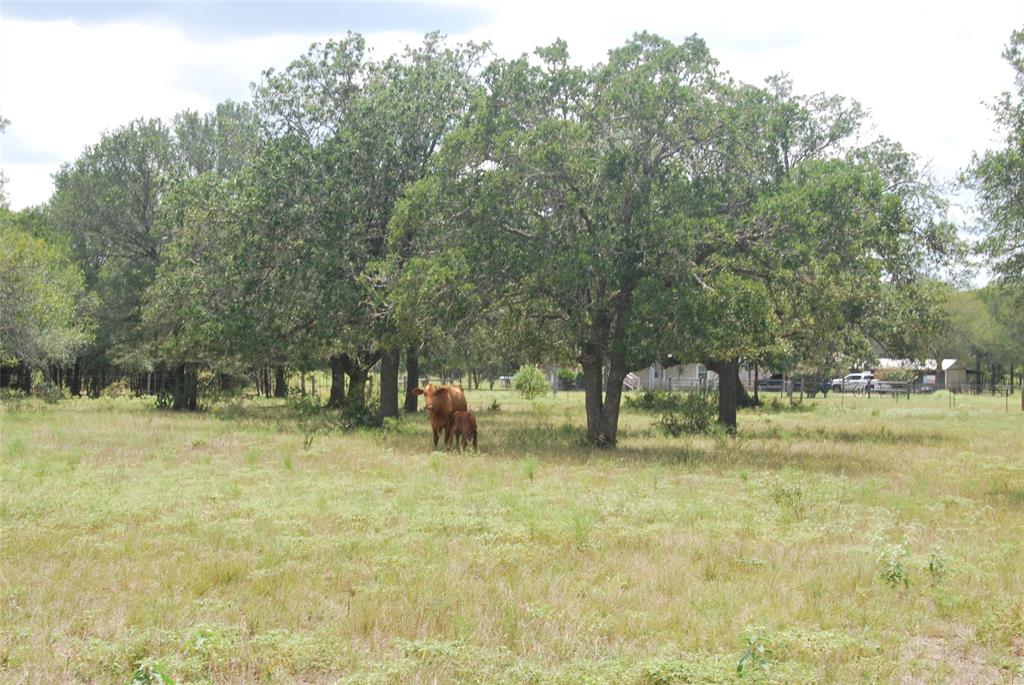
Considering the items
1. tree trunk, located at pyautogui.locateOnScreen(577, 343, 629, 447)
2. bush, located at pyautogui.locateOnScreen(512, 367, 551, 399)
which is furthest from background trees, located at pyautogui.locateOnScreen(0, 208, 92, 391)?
bush, located at pyautogui.locateOnScreen(512, 367, 551, 399)

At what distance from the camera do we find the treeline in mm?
20766

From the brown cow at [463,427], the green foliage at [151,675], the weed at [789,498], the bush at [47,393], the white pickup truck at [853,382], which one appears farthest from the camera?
the white pickup truck at [853,382]

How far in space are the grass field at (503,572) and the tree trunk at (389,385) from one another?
12.7 m

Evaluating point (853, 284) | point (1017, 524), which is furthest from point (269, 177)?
point (1017, 524)

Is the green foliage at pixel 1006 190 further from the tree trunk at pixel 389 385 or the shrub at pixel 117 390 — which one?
the shrub at pixel 117 390

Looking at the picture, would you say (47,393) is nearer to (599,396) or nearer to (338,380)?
(338,380)

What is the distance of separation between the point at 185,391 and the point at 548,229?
85.7 ft

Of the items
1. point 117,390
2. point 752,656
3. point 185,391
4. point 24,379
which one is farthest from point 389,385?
point 24,379

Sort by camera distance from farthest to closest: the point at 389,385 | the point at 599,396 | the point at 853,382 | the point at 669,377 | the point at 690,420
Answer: the point at 853,382 → the point at 669,377 → the point at 389,385 → the point at 690,420 → the point at 599,396

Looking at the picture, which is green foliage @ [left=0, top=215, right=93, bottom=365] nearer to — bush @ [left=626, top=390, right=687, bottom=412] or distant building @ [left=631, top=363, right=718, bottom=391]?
bush @ [left=626, top=390, right=687, bottom=412]

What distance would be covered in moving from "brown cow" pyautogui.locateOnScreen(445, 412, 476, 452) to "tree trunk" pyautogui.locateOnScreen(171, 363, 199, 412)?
23.0m

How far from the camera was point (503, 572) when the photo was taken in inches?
378

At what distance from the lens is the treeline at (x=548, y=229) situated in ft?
68.1

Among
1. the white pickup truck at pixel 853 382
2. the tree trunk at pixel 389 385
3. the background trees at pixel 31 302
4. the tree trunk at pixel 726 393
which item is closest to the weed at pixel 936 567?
the tree trunk at pixel 726 393
